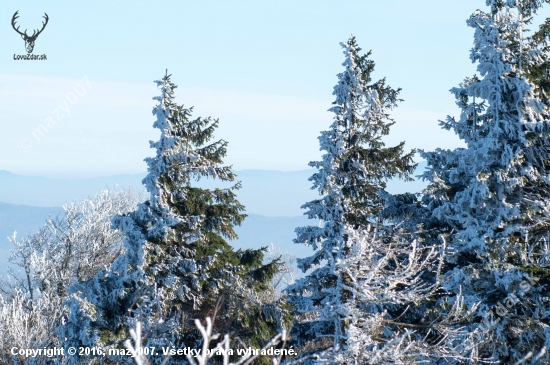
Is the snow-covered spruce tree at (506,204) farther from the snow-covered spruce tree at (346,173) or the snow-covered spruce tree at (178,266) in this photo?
the snow-covered spruce tree at (178,266)

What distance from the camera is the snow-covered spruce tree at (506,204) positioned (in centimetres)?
1388

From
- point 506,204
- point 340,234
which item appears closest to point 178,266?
point 340,234

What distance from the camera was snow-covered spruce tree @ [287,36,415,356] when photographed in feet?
46.8

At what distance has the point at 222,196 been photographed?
49.8 feet

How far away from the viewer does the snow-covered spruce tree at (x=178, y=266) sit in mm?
13852

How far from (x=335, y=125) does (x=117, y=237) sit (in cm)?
2203

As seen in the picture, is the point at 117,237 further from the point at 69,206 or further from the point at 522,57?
the point at 522,57

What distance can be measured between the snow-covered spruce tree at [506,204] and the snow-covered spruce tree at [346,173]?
6.65ft

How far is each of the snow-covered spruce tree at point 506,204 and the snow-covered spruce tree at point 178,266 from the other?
5669 millimetres

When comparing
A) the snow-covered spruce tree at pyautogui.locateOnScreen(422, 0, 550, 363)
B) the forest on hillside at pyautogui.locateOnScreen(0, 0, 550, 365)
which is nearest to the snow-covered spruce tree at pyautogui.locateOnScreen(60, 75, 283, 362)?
the forest on hillside at pyautogui.locateOnScreen(0, 0, 550, 365)

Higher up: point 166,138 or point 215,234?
point 166,138

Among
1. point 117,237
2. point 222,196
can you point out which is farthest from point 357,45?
point 117,237

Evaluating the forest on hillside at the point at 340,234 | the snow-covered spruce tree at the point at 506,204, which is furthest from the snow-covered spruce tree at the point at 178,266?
the snow-covered spruce tree at the point at 506,204

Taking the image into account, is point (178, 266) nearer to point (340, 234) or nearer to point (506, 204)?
point (340, 234)
